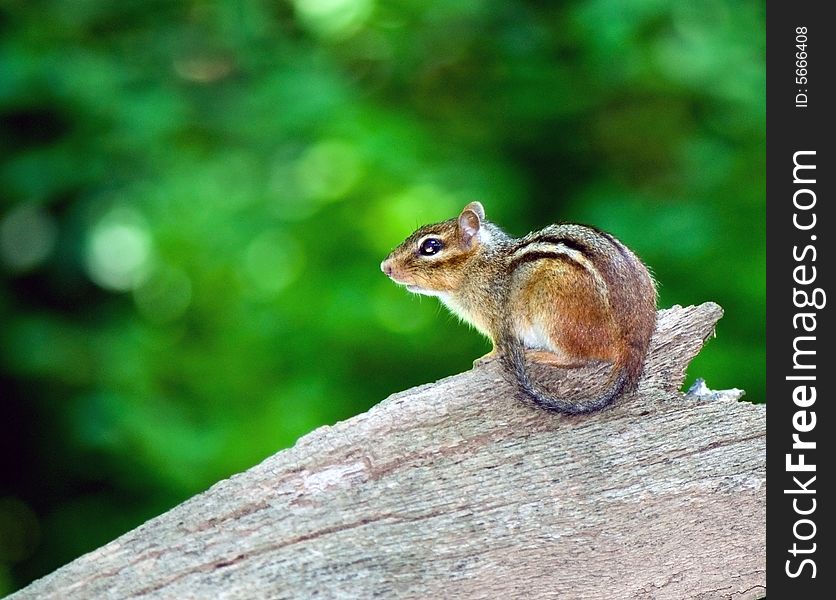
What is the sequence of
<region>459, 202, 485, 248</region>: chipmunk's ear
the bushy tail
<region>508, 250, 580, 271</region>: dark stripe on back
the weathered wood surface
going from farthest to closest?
<region>459, 202, 485, 248</region>: chipmunk's ear
<region>508, 250, 580, 271</region>: dark stripe on back
the bushy tail
the weathered wood surface

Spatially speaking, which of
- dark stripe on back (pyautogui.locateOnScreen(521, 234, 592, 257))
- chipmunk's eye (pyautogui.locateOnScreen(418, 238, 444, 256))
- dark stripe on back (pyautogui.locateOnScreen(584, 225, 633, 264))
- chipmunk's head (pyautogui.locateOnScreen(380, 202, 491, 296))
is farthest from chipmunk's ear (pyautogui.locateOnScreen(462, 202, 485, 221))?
dark stripe on back (pyautogui.locateOnScreen(584, 225, 633, 264))

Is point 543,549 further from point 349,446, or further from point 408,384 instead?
point 408,384

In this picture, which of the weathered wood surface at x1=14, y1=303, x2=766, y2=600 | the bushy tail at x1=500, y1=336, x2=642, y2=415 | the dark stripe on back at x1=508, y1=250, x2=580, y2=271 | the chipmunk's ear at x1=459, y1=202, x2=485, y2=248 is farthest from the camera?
the chipmunk's ear at x1=459, y1=202, x2=485, y2=248

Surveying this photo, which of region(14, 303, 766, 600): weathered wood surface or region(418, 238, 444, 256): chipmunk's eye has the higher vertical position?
region(418, 238, 444, 256): chipmunk's eye

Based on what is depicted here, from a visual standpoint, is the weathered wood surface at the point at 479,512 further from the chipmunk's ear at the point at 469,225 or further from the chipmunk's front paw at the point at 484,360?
the chipmunk's ear at the point at 469,225

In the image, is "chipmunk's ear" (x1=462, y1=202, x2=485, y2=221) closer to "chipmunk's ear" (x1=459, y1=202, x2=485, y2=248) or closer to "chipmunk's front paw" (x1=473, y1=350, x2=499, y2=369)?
"chipmunk's ear" (x1=459, y1=202, x2=485, y2=248)
